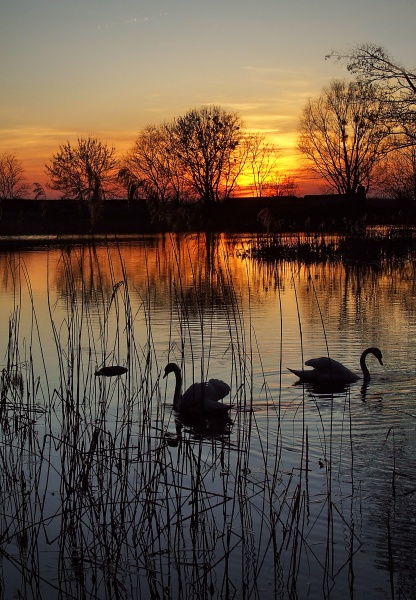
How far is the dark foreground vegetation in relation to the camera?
5918 millimetres

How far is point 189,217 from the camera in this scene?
19.4 feet

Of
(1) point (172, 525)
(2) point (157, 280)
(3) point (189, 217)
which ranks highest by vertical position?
(3) point (189, 217)

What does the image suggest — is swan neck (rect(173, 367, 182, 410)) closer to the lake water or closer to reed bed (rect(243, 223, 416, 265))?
the lake water

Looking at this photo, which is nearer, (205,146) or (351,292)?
(351,292)

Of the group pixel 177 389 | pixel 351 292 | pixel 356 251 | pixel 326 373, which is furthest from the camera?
pixel 356 251

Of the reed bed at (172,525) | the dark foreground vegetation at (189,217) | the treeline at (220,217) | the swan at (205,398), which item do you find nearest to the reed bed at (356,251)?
the treeline at (220,217)

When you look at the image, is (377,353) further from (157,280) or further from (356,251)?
(356,251)

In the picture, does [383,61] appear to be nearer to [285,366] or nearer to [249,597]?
[285,366]

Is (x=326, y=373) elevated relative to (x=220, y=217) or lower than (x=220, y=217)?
lower

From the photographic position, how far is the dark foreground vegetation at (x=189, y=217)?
5.92 metres

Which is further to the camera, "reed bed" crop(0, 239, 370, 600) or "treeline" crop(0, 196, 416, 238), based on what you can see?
"treeline" crop(0, 196, 416, 238)

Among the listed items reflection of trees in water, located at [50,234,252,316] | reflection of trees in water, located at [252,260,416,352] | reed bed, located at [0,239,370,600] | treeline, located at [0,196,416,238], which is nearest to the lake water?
reed bed, located at [0,239,370,600]

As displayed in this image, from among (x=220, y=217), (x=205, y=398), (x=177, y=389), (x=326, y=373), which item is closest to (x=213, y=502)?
(x=205, y=398)

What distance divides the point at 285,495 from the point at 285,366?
415 cm
